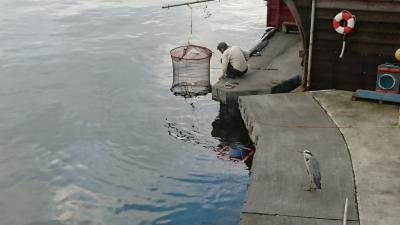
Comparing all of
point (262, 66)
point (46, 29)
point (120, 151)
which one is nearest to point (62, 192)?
point (120, 151)

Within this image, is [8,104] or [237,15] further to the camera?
[237,15]

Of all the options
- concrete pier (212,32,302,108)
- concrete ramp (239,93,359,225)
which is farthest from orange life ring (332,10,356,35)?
concrete pier (212,32,302,108)

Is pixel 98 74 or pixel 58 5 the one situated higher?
pixel 58 5

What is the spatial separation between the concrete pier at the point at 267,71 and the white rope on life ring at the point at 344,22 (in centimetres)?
325

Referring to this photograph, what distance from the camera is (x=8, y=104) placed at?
19906 mm

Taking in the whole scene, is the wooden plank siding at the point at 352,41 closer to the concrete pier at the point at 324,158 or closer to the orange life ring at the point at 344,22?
the orange life ring at the point at 344,22

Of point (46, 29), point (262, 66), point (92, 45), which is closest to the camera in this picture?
point (262, 66)

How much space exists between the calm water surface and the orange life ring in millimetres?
4858

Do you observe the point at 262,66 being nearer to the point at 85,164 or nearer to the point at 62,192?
the point at 85,164

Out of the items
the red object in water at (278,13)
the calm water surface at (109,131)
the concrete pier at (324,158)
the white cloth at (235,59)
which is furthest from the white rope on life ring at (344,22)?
the red object in water at (278,13)

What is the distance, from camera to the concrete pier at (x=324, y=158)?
9.30 metres

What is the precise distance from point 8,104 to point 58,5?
2002 centimetres

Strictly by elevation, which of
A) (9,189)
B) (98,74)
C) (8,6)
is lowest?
(9,189)

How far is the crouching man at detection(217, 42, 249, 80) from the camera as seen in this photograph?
17141 mm
